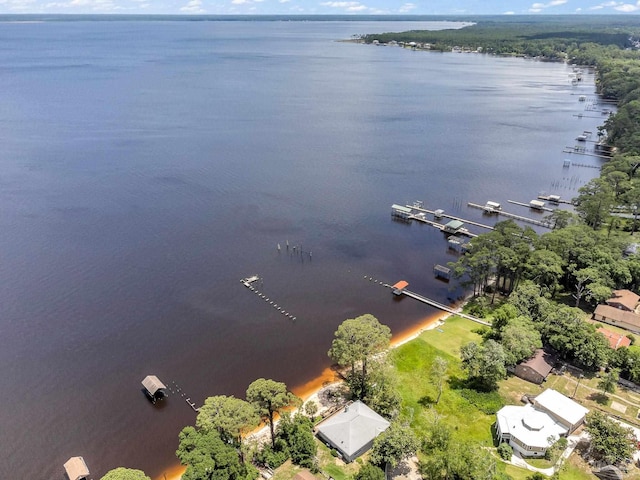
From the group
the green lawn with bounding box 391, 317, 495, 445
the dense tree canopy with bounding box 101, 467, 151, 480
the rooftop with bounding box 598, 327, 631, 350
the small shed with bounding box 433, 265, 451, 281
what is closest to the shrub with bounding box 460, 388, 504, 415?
the green lawn with bounding box 391, 317, 495, 445

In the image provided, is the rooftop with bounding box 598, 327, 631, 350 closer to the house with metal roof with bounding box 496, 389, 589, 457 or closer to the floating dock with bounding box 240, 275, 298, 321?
the house with metal roof with bounding box 496, 389, 589, 457

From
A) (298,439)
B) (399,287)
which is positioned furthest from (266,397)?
(399,287)

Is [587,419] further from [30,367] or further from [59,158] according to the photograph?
[59,158]

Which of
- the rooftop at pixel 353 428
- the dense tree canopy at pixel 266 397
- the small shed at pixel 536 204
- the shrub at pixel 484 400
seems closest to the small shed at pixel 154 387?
the dense tree canopy at pixel 266 397

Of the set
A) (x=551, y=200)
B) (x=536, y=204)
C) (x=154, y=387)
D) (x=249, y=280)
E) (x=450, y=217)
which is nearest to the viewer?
(x=154, y=387)

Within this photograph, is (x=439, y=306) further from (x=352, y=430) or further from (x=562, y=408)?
(x=352, y=430)
